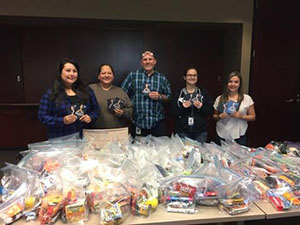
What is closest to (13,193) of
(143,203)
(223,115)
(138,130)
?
(143,203)

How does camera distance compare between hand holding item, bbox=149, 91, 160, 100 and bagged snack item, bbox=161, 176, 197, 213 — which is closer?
bagged snack item, bbox=161, 176, 197, 213

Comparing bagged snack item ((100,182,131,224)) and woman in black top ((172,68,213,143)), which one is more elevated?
woman in black top ((172,68,213,143))

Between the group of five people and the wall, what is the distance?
1542mm

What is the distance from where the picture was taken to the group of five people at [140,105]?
191cm

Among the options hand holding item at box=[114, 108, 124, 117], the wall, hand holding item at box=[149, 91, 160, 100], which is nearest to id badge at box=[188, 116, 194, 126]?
hand holding item at box=[149, 91, 160, 100]

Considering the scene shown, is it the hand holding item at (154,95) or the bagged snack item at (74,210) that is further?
the hand holding item at (154,95)

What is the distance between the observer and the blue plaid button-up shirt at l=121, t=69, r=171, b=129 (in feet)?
7.93

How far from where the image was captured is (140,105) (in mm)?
2428

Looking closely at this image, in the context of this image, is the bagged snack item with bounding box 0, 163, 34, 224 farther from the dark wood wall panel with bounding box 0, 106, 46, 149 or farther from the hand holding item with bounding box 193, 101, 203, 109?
the dark wood wall panel with bounding box 0, 106, 46, 149

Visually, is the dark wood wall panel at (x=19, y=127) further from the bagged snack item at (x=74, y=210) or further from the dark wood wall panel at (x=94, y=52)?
the bagged snack item at (x=74, y=210)

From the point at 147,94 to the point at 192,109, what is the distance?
17.9 inches

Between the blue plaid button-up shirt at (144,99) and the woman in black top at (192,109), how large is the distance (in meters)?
0.20

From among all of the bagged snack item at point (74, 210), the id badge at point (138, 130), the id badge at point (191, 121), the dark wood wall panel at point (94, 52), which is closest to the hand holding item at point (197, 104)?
the id badge at point (191, 121)

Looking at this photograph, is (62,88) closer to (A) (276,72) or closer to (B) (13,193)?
(B) (13,193)
